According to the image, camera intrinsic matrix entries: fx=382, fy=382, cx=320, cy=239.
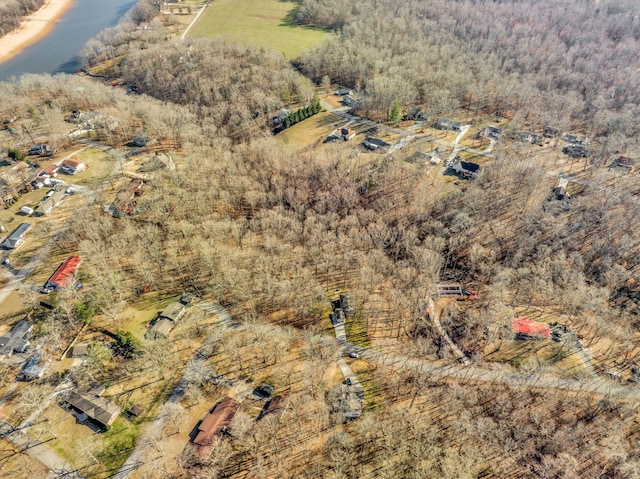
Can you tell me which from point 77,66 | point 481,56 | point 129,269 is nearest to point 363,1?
point 481,56

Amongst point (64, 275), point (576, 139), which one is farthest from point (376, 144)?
point (64, 275)

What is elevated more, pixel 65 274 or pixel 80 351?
pixel 65 274

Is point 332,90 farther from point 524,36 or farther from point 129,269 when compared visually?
point 129,269

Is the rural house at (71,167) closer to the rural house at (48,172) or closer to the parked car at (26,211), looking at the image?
the rural house at (48,172)

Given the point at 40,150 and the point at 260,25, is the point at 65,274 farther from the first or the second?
the point at 260,25

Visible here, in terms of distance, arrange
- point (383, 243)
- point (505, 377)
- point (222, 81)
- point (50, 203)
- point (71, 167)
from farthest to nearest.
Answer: point (222, 81)
point (71, 167)
point (50, 203)
point (383, 243)
point (505, 377)

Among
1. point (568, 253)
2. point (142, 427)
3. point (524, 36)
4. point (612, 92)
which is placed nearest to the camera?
point (142, 427)

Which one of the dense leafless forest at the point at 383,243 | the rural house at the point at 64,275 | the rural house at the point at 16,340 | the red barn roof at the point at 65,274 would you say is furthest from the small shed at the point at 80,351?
the red barn roof at the point at 65,274
